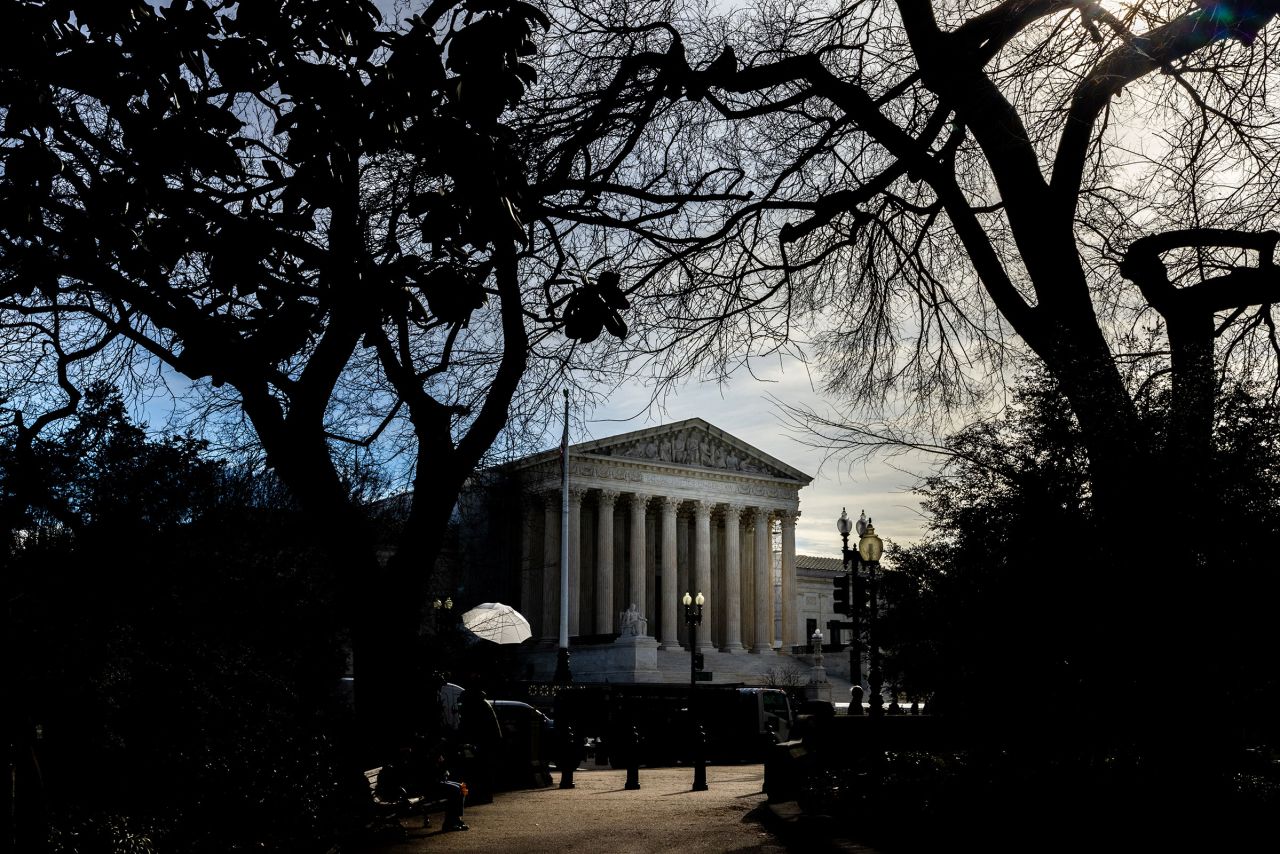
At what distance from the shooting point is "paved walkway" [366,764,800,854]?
33.7 feet

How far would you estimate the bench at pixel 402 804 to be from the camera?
9797 mm

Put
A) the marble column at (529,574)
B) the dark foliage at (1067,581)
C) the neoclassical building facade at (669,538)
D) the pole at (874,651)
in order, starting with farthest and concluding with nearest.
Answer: the neoclassical building facade at (669,538), the marble column at (529,574), the pole at (874,651), the dark foliage at (1067,581)

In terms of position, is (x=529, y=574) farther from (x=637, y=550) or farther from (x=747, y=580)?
(x=747, y=580)

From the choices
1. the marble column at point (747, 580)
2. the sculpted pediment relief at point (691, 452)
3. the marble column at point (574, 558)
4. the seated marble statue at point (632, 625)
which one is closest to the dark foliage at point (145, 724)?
the seated marble statue at point (632, 625)

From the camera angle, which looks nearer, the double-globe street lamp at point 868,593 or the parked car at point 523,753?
the double-globe street lamp at point 868,593

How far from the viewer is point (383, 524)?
35.6 metres

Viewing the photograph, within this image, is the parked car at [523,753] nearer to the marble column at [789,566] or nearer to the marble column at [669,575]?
the marble column at [669,575]

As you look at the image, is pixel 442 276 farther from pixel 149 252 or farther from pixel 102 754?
pixel 102 754

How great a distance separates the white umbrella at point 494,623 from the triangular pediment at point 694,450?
4999cm

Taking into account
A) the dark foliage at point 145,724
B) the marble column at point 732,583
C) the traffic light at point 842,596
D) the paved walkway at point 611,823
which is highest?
the marble column at point 732,583

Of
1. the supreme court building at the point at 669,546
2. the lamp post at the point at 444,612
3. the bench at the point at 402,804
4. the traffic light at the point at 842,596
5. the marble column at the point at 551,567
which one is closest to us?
the bench at the point at 402,804

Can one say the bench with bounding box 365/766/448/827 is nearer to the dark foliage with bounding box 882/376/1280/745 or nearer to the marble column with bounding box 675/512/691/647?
the dark foliage with bounding box 882/376/1280/745

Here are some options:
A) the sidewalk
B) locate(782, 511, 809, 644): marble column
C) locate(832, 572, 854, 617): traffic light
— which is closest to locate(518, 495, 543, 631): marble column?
locate(782, 511, 809, 644): marble column

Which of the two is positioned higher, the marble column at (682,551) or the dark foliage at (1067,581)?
the marble column at (682,551)
